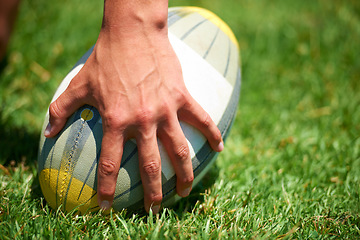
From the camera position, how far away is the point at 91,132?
145 centimetres

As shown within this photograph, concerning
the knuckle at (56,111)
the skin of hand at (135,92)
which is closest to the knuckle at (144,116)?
the skin of hand at (135,92)

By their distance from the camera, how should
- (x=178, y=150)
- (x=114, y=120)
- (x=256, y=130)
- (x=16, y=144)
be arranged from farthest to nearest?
(x=256, y=130) → (x=16, y=144) → (x=178, y=150) → (x=114, y=120)

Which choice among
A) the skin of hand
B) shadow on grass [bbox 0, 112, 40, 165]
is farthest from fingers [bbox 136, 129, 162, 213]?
shadow on grass [bbox 0, 112, 40, 165]

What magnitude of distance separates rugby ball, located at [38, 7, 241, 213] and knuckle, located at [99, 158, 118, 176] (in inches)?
2.6

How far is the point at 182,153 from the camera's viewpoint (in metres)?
1.44

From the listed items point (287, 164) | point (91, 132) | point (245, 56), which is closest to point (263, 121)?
point (287, 164)

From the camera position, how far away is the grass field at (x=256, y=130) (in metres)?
1.57

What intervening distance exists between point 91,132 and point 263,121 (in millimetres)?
1687

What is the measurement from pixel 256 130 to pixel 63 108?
1.67 m

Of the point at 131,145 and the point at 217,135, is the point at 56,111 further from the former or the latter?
the point at 217,135

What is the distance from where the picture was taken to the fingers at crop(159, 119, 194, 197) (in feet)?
4.62

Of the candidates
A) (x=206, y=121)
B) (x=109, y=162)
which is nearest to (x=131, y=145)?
(x=109, y=162)

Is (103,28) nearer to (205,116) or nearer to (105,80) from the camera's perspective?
(105,80)

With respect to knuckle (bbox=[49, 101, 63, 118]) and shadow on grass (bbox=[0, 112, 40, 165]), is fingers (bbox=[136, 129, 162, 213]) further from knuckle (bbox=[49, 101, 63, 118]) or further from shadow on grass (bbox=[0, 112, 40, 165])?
shadow on grass (bbox=[0, 112, 40, 165])
